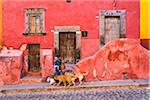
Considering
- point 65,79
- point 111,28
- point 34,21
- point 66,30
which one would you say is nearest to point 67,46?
point 66,30

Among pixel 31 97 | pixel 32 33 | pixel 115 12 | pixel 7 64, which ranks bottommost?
pixel 31 97

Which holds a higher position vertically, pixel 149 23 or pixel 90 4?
pixel 90 4

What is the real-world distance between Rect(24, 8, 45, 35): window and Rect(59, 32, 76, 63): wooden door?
4.19 ft

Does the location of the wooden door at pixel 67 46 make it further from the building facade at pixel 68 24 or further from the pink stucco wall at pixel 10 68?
the pink stucco wall at pixel 10 68

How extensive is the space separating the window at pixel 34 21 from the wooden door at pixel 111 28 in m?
3.82

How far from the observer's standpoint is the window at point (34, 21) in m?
18.6

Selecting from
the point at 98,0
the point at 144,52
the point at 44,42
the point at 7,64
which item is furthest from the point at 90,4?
the point at 7,64

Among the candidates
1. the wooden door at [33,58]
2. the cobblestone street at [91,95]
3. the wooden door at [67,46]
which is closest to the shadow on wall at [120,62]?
the cobblestone street at [91,95]

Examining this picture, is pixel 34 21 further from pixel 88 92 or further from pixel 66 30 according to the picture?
pixel 88 92

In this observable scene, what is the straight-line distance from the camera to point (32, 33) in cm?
1867

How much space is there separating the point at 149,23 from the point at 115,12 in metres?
2.09

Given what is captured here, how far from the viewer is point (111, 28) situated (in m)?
18.8

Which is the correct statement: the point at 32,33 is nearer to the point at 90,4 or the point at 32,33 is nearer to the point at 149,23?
the point at 90,4

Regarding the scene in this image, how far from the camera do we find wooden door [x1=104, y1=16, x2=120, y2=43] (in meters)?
18.7
